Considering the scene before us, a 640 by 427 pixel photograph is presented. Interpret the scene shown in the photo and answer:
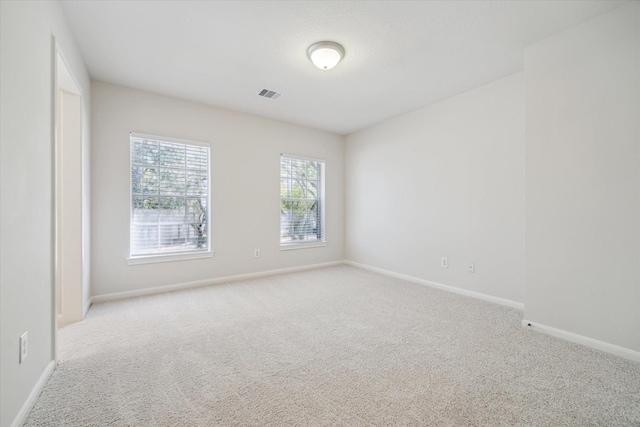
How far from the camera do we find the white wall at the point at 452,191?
315cm

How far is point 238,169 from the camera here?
4.32 metres

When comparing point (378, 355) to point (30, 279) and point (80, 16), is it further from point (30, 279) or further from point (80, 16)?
point (80, 16)

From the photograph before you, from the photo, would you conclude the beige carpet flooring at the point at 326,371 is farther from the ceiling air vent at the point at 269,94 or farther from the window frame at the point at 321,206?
the ceiling air vent at the point at 269,94

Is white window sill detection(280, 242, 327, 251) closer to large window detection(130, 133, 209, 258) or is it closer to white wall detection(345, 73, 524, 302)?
white wall detection(345, 73, 524, 302)

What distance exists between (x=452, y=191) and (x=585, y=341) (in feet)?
6.70

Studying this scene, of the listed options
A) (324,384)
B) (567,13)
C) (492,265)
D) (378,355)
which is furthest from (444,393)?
(567,13)

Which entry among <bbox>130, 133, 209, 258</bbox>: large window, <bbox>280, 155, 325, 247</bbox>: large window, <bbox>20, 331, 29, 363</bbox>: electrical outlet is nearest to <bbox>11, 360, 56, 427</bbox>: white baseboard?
<bbox>20, 331, 29, 363</bbox>: electrical outlet

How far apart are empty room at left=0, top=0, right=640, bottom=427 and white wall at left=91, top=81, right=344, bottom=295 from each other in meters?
0.03

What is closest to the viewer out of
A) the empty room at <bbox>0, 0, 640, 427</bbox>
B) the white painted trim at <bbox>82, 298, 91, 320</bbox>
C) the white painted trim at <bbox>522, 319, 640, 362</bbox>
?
the empty room at <bbox>0, 0, 640, 427</bbox>

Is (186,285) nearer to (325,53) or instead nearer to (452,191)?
(325,53)

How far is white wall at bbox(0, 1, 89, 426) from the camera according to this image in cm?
130

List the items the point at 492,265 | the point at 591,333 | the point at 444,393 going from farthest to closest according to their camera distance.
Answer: the point at 492,265 → the point at 591,333 → the point at 444,393

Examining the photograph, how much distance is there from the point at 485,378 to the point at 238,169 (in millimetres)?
3869

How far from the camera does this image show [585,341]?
2.24 meters
